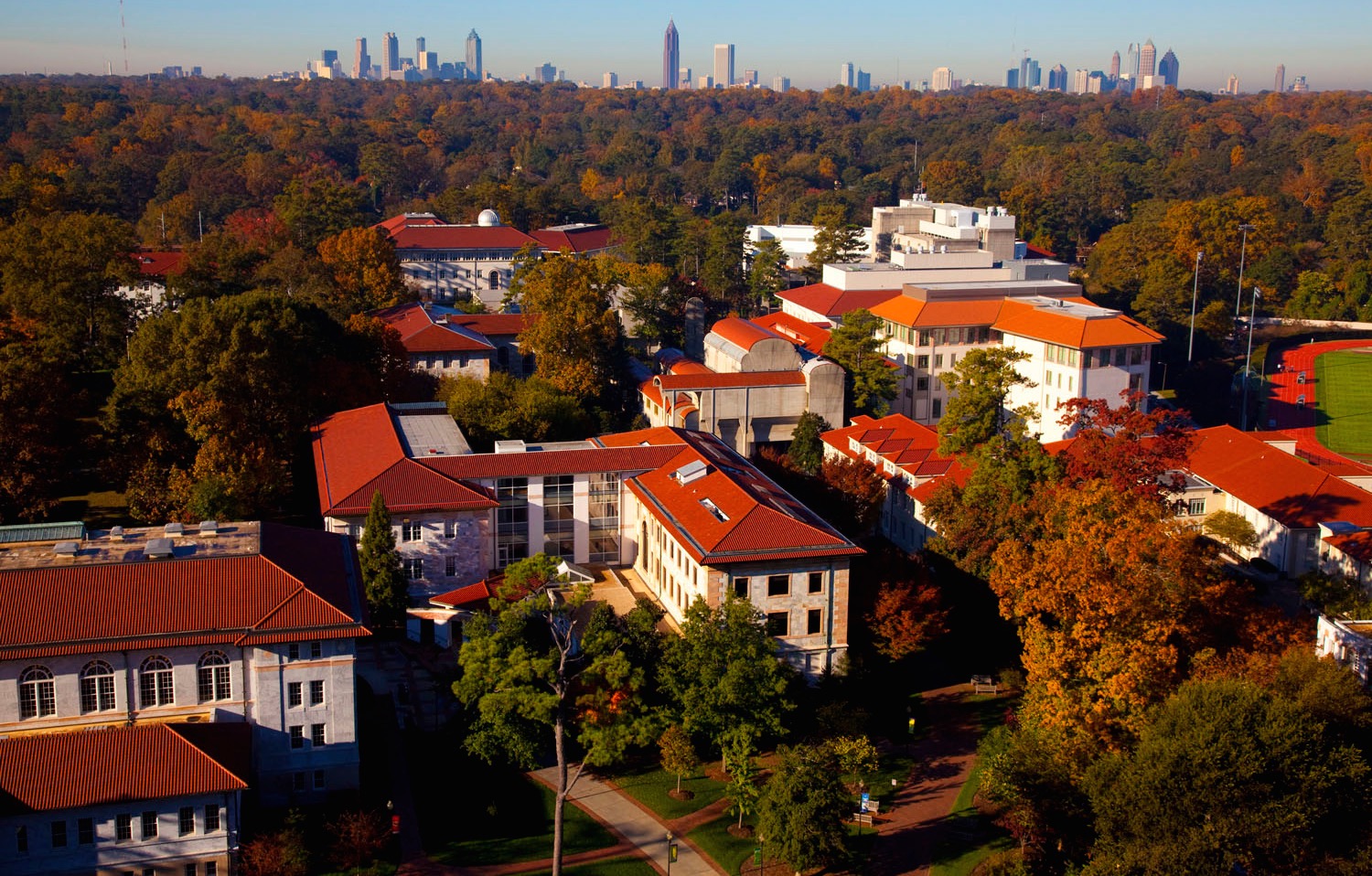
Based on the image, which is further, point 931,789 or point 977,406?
point 977,406

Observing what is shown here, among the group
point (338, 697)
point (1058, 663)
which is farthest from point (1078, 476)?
point (338, 697)

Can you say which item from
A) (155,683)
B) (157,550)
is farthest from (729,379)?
(155,683)

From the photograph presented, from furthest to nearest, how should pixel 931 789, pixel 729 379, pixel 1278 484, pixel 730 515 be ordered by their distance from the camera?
pixel 729 379 → pixel 1278 484 → pixel 730 515 → pixel 931 789

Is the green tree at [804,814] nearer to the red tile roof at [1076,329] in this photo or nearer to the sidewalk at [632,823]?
the sidewalk at [632,823]

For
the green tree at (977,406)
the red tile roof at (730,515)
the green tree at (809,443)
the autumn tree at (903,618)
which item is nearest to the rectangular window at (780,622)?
the red tile roof at (730,515)

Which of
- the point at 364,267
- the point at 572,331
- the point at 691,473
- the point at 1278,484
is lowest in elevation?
the point at 1278,484

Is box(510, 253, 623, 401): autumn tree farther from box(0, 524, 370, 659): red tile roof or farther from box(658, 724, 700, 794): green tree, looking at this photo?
box(0, 524, 370, 659): red tile roof

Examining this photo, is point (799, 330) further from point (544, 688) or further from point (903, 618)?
point (544, 688)

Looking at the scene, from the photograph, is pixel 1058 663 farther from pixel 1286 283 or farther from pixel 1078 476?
pixel 1286 283
